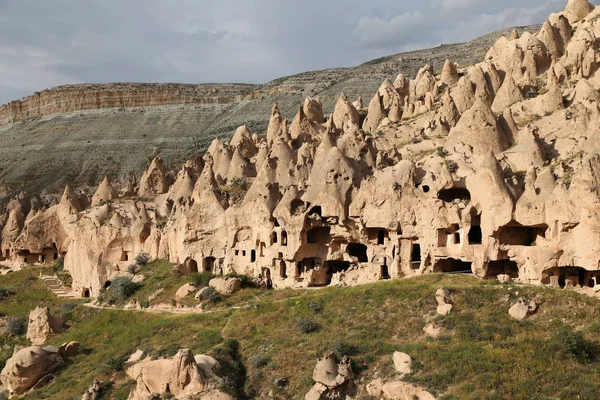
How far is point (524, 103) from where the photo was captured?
177ft

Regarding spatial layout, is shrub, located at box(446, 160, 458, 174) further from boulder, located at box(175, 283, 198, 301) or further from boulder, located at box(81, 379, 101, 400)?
boulder, located at box(81, 379, 101, 400)

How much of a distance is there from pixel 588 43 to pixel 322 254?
27.7m

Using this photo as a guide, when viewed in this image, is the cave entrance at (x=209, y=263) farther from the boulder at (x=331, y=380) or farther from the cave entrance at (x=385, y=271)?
the boulder at (x=331, y=380)

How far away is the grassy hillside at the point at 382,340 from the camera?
91.7ft

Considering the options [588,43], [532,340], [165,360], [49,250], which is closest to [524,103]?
[588,43]

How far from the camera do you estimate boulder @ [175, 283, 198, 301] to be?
4664cm

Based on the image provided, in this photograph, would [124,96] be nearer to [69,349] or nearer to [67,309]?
[67,309]

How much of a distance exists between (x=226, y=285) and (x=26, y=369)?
12978 millimetres

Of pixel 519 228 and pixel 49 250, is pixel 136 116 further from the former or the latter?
pixel 519 228

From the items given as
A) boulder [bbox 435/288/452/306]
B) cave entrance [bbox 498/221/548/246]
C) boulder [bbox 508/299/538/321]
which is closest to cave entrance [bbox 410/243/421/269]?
cave entrance [bbox 498/221/548/246]

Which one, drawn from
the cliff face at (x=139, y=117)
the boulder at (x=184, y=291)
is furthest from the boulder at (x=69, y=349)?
the cliff face at (x=139, y=117)

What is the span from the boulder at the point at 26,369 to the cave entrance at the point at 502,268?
24.0m

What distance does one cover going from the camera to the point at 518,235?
39.1 m

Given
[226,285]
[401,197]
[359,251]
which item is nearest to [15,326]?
[226,285]
